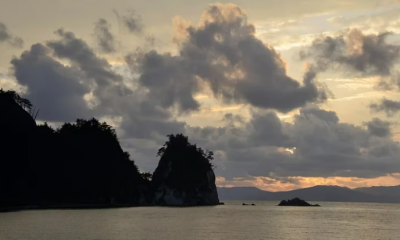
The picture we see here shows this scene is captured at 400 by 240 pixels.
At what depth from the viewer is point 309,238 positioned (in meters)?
83.4

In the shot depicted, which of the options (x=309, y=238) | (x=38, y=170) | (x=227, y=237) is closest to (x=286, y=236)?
(x=309, y=238)

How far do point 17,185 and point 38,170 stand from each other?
16812mm

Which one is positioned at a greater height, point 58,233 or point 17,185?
point 17,185

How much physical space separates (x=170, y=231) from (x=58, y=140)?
11114 cm

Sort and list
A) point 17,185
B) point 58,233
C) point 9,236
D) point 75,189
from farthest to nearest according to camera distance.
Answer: point 75,189 → point 17,185 → point 58,233 → point 9,236

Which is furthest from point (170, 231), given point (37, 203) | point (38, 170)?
point (38, 170)

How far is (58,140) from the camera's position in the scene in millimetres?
187500

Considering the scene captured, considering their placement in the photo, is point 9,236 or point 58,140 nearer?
point 9,236

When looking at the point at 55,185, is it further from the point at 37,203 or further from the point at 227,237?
the point at 227,237

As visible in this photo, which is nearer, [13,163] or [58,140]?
[13,163]

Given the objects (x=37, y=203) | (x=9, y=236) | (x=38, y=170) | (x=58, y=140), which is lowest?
(x=9, y=236)

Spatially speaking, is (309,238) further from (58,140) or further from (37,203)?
(58,140)

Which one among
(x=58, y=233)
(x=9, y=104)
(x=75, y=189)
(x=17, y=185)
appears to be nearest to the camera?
(x=58, y=233)

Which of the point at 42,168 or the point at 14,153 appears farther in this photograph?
the point at 42,168
